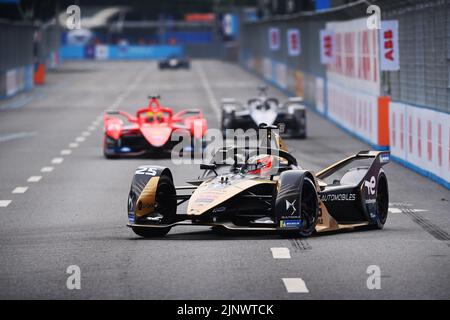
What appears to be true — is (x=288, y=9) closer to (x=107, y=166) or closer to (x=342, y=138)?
(x=342, y=138)

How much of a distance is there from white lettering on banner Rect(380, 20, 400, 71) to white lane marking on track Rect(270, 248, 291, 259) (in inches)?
582

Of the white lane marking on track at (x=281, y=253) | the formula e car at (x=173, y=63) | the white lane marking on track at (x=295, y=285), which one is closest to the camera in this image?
the white lane marking on track at (x=295, y=285)

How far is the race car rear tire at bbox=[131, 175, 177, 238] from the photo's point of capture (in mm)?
15375

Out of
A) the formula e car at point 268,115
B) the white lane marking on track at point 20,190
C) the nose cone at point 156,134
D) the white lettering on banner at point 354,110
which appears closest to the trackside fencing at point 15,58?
the white lettering on banner at point 354,110

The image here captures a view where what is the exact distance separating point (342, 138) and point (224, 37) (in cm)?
10106

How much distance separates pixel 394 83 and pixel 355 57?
7.42 metres

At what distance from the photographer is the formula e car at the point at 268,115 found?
35094 mm

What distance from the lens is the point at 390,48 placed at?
94.4 feet

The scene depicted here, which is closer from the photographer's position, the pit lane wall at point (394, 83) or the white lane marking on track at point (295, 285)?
the white lane marking on track at point (295, 285)

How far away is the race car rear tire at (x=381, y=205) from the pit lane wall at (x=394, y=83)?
17.9ft

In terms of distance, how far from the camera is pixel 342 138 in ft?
116

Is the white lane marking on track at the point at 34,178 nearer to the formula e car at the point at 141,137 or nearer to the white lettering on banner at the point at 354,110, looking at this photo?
the formula e car at the point at 141,137

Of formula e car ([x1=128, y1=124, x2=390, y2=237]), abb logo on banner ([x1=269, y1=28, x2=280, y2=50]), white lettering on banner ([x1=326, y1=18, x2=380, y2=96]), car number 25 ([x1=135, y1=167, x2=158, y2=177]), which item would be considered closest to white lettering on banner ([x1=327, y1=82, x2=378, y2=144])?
white lettering on banner ([x1=326, y1=18, x2=380, y2=96])

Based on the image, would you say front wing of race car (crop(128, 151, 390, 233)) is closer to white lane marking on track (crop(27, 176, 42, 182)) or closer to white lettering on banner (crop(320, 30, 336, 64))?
white lane marking on track (crop(27, 176, 42, 182))
